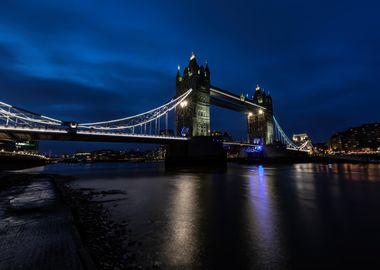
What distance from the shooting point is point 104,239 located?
669 cm

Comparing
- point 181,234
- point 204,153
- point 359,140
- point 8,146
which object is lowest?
point 181,234

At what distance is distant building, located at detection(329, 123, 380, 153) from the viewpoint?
163750mm

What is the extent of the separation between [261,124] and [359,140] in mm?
111889

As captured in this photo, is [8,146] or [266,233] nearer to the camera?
[266,233]

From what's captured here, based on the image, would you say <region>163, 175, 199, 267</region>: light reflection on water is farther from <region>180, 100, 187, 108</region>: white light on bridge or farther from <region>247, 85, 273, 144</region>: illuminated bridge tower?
<region>247, 85, 273, 144</region>: illuminated bridge tower

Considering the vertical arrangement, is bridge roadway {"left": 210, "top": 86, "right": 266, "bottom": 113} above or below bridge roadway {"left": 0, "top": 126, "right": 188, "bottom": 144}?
above

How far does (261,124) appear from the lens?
102 metres

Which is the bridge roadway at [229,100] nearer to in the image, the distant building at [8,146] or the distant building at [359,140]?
the distant building at [8,146]

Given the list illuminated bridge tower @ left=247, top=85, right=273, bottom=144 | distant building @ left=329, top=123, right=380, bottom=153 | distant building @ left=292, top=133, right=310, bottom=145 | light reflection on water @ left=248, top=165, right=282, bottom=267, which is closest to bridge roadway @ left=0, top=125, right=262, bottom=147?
light reflection on water @ left=248, top=165, right=282, bottom=267

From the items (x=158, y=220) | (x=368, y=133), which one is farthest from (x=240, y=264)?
(x=368, y=133)

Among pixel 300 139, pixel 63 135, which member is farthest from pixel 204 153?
pixel 300 139

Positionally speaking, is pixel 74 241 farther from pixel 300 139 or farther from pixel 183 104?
pixel 300 139

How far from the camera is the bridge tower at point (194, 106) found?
63.3 metres

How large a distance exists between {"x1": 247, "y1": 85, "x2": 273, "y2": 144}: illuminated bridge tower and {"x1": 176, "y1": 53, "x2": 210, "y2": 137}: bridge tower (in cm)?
4029
